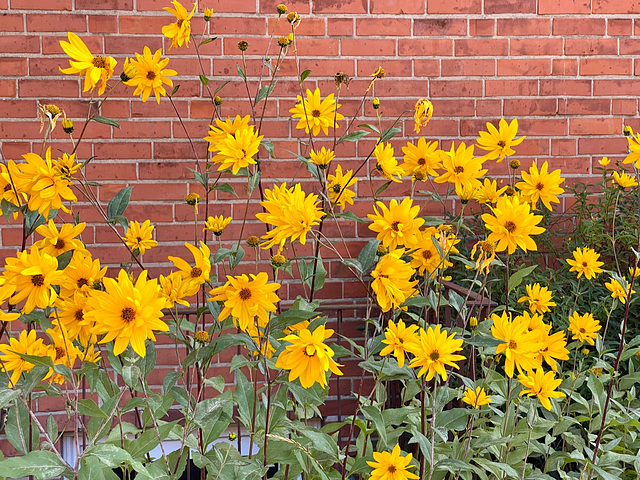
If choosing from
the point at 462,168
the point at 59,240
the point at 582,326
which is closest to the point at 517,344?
the point at 462,168

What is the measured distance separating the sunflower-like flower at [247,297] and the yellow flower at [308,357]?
68 millimetres

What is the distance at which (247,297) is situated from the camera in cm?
92

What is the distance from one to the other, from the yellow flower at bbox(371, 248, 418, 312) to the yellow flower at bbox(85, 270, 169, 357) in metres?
0.35

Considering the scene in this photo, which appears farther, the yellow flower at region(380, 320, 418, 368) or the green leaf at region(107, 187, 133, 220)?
the green leaf at region(107, 187, 133, 220)

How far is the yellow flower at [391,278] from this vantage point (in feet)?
3.22

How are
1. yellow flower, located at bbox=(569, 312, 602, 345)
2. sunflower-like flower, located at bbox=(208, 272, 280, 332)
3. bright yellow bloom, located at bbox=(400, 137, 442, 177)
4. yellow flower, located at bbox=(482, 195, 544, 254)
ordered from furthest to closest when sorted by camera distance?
yellow flower, located at bbox=(569, 312, 602, 345)
bright yellow bloom, located at bbox=(400, 137, 442, 177)
yellow flower, located at bbox=(482, 195, 544, 254)
sunflower-like flower, located at bbox=(208, 272, 280, 332)

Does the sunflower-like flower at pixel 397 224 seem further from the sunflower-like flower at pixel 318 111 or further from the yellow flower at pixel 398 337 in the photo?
the sunflower-like flower at pixel 318 111

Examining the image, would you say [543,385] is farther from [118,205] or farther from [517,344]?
[118,205]

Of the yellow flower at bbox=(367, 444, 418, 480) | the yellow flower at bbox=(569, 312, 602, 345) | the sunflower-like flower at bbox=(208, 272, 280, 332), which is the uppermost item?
the sunflower-like flower at bbox=(208, 272, 280, 332)

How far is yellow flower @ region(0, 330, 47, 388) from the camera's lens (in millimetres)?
977

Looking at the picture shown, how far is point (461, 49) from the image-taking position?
2469 mm

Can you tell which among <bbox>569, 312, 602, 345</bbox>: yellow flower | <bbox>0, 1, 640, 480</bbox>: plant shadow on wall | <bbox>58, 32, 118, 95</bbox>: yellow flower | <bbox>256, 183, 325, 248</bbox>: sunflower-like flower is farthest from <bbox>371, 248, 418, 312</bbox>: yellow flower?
<bbox>569, 312, 602, 345</bbox>: yellow flower

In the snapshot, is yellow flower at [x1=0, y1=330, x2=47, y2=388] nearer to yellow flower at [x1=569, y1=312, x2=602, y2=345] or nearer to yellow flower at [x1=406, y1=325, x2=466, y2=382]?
yellow flower at [x1=406, y1=325, x2=466, y2=382]

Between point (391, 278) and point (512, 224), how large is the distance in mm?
286
